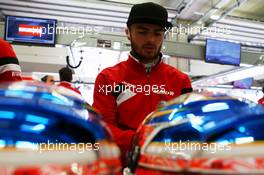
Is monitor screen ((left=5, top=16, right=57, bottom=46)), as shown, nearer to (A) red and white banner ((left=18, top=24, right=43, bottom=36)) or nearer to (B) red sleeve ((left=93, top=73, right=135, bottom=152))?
(A) red and white banner ((left=18, top=24, right=43, bottom=36))

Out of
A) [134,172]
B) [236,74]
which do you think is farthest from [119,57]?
[134,172]

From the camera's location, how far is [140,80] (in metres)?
1.19

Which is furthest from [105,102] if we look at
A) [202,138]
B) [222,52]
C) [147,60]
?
[222,52]

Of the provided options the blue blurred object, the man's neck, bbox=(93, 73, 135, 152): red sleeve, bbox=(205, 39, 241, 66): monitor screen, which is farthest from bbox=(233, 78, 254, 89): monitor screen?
the blue blurred object

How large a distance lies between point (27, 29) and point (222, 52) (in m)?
3.10

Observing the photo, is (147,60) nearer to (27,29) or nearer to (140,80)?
(140,80)

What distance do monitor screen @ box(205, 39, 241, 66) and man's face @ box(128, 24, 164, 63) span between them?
4254 millimetres

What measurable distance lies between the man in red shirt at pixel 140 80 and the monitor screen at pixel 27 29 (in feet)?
11.0

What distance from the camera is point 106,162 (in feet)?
1.52

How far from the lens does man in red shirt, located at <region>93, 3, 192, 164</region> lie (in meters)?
1.07

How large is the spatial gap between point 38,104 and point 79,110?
7 cm

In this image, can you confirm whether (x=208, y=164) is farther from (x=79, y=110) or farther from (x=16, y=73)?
(x=16, y=73)

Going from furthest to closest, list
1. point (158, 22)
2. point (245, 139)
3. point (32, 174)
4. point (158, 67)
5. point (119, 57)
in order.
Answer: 1. point (119, 57)
2. point (158, 67)
3. point (158, 22)
4. point (245, 139)
5. point (32, 174)

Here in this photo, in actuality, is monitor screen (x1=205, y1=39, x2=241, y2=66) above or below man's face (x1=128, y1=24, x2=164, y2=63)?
above
